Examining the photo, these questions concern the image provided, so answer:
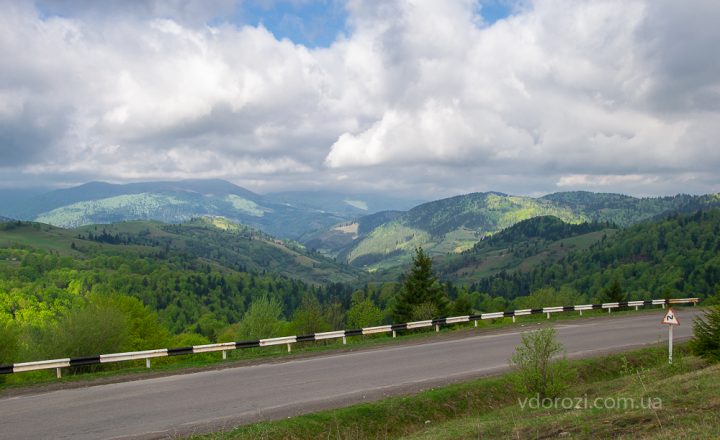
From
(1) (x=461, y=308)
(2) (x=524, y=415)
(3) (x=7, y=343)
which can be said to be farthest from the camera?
(1) (x=461, y=308)

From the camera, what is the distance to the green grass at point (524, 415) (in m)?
9.80

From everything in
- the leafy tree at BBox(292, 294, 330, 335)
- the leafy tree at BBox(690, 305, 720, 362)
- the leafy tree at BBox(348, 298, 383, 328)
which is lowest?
the leafy tree at BBox(348, 298, 383, 328)

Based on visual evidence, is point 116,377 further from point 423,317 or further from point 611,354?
point 423,317

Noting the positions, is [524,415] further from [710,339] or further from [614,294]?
[614,294]

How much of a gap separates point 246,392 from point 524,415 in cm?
993

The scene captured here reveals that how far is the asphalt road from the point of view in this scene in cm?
1487

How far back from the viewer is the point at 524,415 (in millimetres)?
14219

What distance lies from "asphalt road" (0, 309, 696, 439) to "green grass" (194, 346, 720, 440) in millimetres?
1187

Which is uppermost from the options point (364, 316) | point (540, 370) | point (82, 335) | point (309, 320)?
point (82, 335)

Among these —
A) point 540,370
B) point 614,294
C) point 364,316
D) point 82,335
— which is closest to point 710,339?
point 540,370

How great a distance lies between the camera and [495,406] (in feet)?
61.0

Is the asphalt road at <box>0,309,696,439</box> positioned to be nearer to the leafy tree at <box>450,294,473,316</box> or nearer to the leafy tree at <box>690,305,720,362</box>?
the leafy tree at <box>690,305,720,362</box>

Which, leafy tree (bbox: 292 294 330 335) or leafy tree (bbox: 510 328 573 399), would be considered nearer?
leafy tree (bbox: 510 328 573 399)

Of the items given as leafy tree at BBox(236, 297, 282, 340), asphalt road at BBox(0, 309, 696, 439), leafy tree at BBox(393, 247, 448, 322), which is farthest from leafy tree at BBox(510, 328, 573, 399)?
leafy tree at BBox(236, 297, 282, 340)
